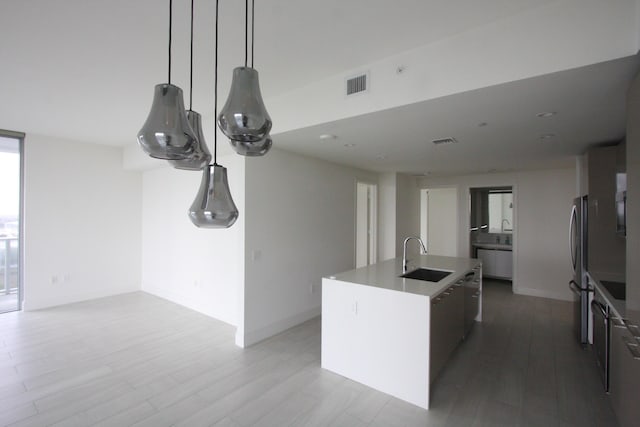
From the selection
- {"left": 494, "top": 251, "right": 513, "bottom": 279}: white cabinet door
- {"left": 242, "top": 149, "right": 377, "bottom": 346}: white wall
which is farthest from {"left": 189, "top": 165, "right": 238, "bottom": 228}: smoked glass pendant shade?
{"left": 494, "top": 251, "right": 513, "bottom": 279}: white cabinet door

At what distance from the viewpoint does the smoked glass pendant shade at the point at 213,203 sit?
1.32 m

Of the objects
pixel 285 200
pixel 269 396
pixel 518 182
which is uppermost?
pixel 518 182

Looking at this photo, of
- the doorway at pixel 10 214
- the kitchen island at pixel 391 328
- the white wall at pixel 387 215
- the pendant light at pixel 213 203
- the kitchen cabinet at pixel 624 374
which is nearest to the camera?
the pendant light at pixel 213 203

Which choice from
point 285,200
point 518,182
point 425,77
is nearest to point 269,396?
point 285,200

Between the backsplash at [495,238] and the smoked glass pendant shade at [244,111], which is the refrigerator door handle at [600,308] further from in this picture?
the backsplash at [495,238]

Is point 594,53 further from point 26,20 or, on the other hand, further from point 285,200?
point 26,20

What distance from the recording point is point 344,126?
9.36ft

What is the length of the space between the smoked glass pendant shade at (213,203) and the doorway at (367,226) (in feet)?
15.6

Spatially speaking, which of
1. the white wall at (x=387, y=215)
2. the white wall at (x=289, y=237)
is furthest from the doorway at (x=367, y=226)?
the white wall at (x=289, y=237)

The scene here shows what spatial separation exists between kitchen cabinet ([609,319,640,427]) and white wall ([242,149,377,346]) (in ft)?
10.3

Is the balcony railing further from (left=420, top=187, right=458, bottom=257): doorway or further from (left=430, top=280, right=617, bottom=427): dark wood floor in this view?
(left=420, top=187, right=458, bottom=257): doorway

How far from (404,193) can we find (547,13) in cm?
476

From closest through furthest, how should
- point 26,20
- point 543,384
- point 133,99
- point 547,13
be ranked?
1. point 547,13
2. point 26,20
3. point 543,384
4. point 133,99

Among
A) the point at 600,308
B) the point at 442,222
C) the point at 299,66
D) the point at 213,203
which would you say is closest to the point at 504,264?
the point at 442,222
